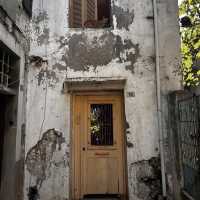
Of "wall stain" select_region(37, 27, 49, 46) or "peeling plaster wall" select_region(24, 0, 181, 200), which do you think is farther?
"wall stain" select_region(37, 27, 49, 46)

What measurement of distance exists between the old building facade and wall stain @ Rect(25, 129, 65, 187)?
22mm

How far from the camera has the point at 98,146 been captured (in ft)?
18.6

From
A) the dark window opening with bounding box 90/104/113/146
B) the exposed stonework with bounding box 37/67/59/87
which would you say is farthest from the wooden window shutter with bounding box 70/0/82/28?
the dark window opening with bounding box 90/104/113/146

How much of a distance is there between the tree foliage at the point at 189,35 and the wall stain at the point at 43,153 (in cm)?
334

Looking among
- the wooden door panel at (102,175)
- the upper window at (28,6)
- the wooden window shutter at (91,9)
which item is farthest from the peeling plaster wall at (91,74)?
the wooden window shutter at (91,9)

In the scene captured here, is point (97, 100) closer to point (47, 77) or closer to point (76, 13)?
point (47, 77)

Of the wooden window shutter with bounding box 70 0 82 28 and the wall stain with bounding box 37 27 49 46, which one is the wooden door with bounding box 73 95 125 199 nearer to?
the wall stain with bounding box 37 27 49 46

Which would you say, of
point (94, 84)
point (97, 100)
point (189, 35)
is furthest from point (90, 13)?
point (189, 35)

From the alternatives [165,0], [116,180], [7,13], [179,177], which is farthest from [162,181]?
[7,13]

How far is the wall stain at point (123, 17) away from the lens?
5.80 metres

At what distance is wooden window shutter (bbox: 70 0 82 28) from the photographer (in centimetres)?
599

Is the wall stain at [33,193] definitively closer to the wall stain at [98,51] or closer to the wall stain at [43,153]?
the wall stain at [43,153]

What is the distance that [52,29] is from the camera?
5.84 metres

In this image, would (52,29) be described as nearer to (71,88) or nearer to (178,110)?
(71,88)
